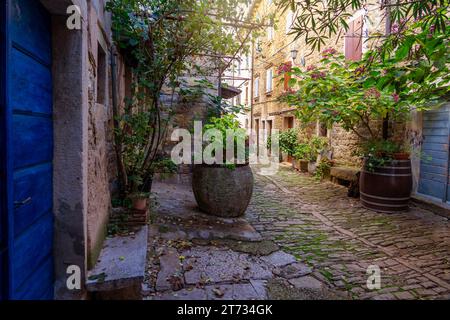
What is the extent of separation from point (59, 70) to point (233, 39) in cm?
272

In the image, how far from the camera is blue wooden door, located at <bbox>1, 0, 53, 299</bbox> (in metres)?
1.31

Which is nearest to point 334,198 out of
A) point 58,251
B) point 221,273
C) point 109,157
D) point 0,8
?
point 221,273

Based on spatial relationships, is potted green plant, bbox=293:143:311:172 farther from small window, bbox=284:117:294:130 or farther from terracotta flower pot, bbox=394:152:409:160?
terracotta flower pot, bbox=394:152:409:160

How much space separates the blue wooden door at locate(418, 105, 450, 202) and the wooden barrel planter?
2.07 ft

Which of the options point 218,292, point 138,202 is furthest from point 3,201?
point 138,202

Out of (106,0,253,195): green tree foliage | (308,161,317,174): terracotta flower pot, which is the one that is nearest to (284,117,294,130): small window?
(308,161,317,174): terracotta flower pot

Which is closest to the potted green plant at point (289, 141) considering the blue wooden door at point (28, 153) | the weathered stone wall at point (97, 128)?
the weathered stone wall at point (97, 128)

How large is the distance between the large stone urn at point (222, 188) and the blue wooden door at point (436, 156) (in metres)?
3.91

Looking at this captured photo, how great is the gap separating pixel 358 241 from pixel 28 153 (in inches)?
160

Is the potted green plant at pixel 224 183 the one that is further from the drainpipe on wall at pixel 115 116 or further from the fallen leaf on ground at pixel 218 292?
the fallen leaf on ground at pixel 218 292

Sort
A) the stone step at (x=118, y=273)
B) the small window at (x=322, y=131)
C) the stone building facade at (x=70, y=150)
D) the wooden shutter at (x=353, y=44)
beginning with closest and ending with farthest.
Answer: the stone building facade at (x=70, y=150), the stone step at (x=118, y=273), the wooden shutter at (x=353, y=44), the small window at (x=322, y=131)

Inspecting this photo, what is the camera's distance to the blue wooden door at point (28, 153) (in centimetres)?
131

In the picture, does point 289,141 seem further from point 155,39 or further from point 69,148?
point 69,148

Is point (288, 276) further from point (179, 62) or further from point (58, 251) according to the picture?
point (179, 62)
